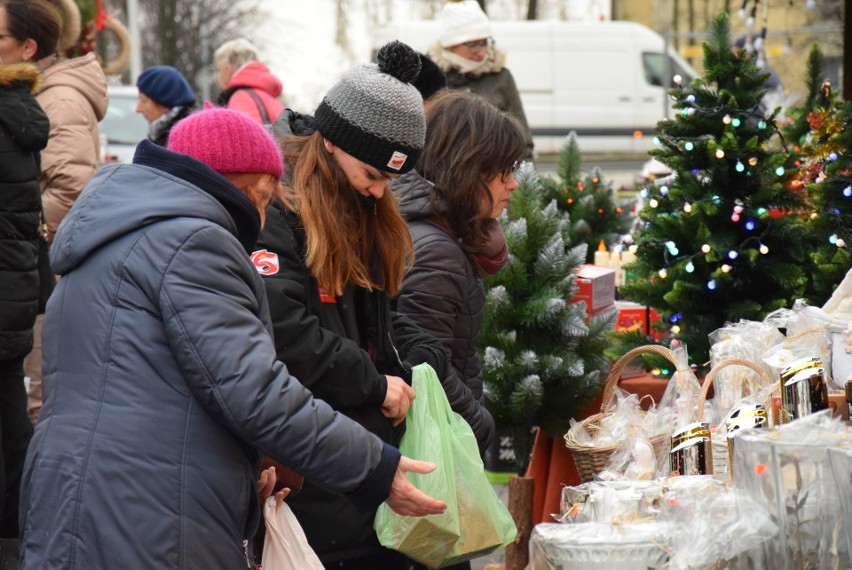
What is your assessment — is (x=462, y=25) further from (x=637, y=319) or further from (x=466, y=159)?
(x=466, y=159)

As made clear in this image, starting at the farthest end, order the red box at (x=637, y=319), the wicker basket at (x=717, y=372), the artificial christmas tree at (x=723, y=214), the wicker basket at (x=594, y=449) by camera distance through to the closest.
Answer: the red box at (x=637, y=319) < the artificial christmas tree at (x=723, y=214) < the wicker basket at (x=594, y=449) < the wicker basket at (x=717, y=372)

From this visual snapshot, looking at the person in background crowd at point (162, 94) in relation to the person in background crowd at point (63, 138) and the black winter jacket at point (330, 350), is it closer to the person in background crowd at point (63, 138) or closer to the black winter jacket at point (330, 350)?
the person in background crowd at point (63, 138)

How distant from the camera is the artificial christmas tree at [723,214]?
430cm

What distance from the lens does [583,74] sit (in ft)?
63.8

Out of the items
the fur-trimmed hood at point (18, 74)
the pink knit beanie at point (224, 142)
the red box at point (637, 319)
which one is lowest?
the red box at point (637, 319)

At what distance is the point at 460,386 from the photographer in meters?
3.53

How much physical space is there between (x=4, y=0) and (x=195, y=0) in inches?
1243

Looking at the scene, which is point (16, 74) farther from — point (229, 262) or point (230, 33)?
point (230, 33)

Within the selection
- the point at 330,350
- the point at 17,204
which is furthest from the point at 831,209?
the point at 17,204

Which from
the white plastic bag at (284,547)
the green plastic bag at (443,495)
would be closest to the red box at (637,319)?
the green plastic bag at (443,495)

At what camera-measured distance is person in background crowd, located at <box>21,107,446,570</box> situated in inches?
91.0

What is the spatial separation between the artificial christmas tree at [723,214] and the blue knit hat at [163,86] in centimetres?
389

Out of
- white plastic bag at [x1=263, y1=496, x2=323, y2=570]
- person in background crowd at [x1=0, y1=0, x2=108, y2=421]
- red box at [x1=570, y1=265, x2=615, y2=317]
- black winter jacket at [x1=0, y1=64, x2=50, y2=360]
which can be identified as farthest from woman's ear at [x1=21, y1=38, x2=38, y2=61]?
white plastic bag at [x1=263, y1=496, x2=323, y2=570]

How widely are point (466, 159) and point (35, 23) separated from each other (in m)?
2.48
